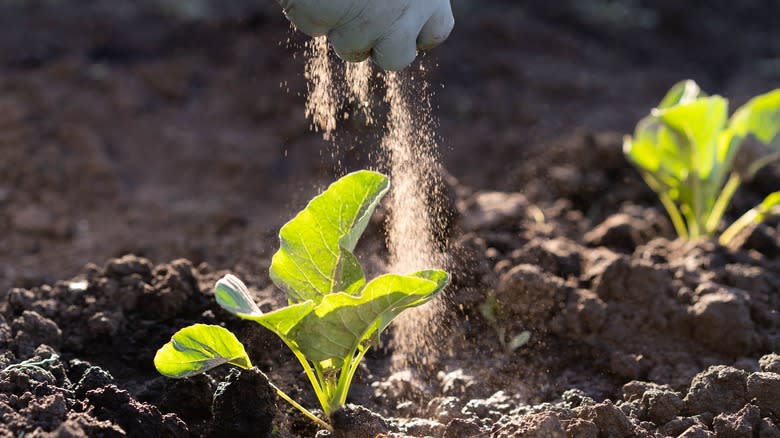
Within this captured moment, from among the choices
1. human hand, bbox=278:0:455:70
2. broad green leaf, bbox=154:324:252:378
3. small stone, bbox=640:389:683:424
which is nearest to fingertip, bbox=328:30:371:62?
human hand, bbox=278:0:455:70

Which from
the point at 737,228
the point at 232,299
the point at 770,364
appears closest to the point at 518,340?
the point at 770,364

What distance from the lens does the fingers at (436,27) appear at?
2.13 metres

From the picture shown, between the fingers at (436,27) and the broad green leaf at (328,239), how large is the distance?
33 cm

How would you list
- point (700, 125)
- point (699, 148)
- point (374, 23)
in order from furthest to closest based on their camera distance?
point (699, 148), point (700, 125), point (374, 23)

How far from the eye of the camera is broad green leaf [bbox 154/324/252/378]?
1.99 metres

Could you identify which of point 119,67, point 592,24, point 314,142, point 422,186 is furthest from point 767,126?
point 119,67

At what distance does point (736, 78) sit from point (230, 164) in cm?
312

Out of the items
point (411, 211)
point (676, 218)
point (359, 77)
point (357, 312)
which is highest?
point (676, 218)

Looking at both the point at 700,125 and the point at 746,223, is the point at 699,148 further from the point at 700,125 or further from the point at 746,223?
the point at 746,223

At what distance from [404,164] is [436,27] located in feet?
2.47

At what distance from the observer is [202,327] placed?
1.97 m

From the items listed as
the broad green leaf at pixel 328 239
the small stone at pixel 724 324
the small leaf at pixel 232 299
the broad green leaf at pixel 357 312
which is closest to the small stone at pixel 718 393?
the small stone at pixel 724 324

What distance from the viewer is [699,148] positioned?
11.0ft

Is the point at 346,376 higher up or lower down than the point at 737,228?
lower down
